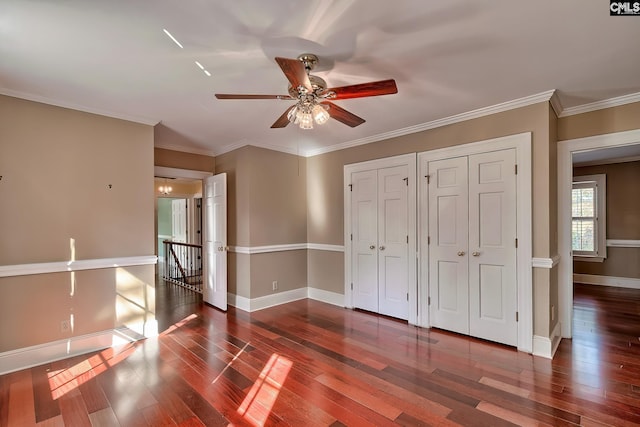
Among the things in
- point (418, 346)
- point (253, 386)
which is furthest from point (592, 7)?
point (253, 386)

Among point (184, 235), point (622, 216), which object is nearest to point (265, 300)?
point (184, 235)

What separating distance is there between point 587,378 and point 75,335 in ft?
15.7

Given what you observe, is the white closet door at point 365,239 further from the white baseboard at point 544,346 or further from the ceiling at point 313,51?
the white baseboard at point 544,346

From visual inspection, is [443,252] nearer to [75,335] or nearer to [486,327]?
[486,327]

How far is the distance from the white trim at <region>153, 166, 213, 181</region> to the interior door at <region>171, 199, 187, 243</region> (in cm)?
431

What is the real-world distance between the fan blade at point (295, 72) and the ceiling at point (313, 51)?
0.95 ft

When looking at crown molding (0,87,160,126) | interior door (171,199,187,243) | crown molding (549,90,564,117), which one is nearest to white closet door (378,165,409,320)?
crown molding (549,90,564,117)

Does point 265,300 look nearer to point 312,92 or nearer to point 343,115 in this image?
point 343,115

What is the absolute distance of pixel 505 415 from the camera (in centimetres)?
212

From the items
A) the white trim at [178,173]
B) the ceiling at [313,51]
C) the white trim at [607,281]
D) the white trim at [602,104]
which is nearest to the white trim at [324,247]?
the white trim at [178,173]

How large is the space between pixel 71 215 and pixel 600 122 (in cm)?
555

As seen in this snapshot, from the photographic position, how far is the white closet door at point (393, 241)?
4109mm

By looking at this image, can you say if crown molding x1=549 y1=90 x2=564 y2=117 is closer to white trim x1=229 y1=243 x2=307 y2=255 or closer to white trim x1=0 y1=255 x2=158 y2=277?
white trim x1=229 y1=243 x2=307 y2=255

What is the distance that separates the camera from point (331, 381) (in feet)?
8.50
